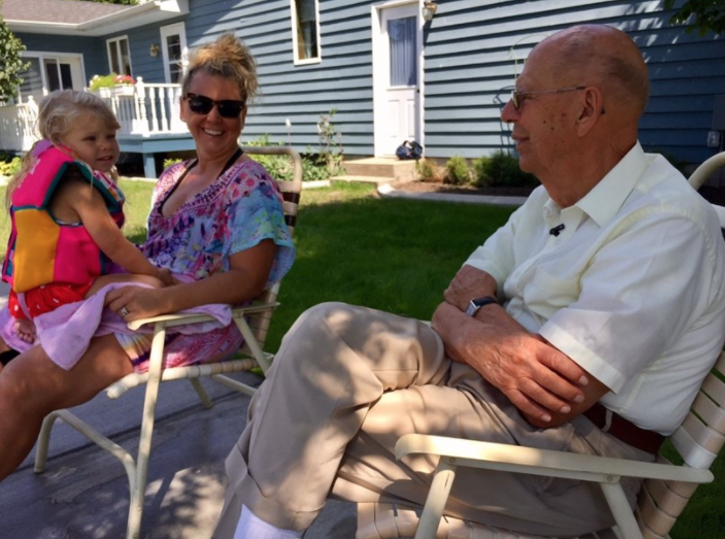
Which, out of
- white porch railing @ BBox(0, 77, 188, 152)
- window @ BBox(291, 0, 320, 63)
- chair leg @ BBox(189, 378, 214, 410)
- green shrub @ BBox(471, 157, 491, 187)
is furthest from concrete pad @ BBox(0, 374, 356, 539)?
white porch railing @ BBox(0, 77, 188, 152)

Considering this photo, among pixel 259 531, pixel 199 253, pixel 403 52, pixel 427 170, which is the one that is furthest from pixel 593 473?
pixel 403 52

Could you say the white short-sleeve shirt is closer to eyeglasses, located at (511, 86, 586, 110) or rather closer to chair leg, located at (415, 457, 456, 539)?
eyeglasses, located at (511, 86, 586, 110)

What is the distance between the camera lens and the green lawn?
364cm

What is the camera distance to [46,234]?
6.95 feet

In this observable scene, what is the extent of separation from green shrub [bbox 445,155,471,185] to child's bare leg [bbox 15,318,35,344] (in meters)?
7.14

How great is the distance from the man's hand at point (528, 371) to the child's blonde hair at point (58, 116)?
5.00 ft

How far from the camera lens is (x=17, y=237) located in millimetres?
A: 2137

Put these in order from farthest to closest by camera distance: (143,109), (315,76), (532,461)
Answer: (143,109) → (315,76) → (532,461)

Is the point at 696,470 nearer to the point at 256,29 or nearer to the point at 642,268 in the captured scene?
the point at 642,268

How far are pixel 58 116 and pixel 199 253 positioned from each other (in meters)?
0.66

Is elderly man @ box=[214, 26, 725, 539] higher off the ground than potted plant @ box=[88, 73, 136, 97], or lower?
lower

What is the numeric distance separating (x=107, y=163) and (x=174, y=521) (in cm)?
129

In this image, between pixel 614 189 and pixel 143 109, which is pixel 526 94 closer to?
pixel 614 189

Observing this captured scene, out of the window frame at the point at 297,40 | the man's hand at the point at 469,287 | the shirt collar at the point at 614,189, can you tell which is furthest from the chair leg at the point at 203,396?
the window frame at the point at 297,40
